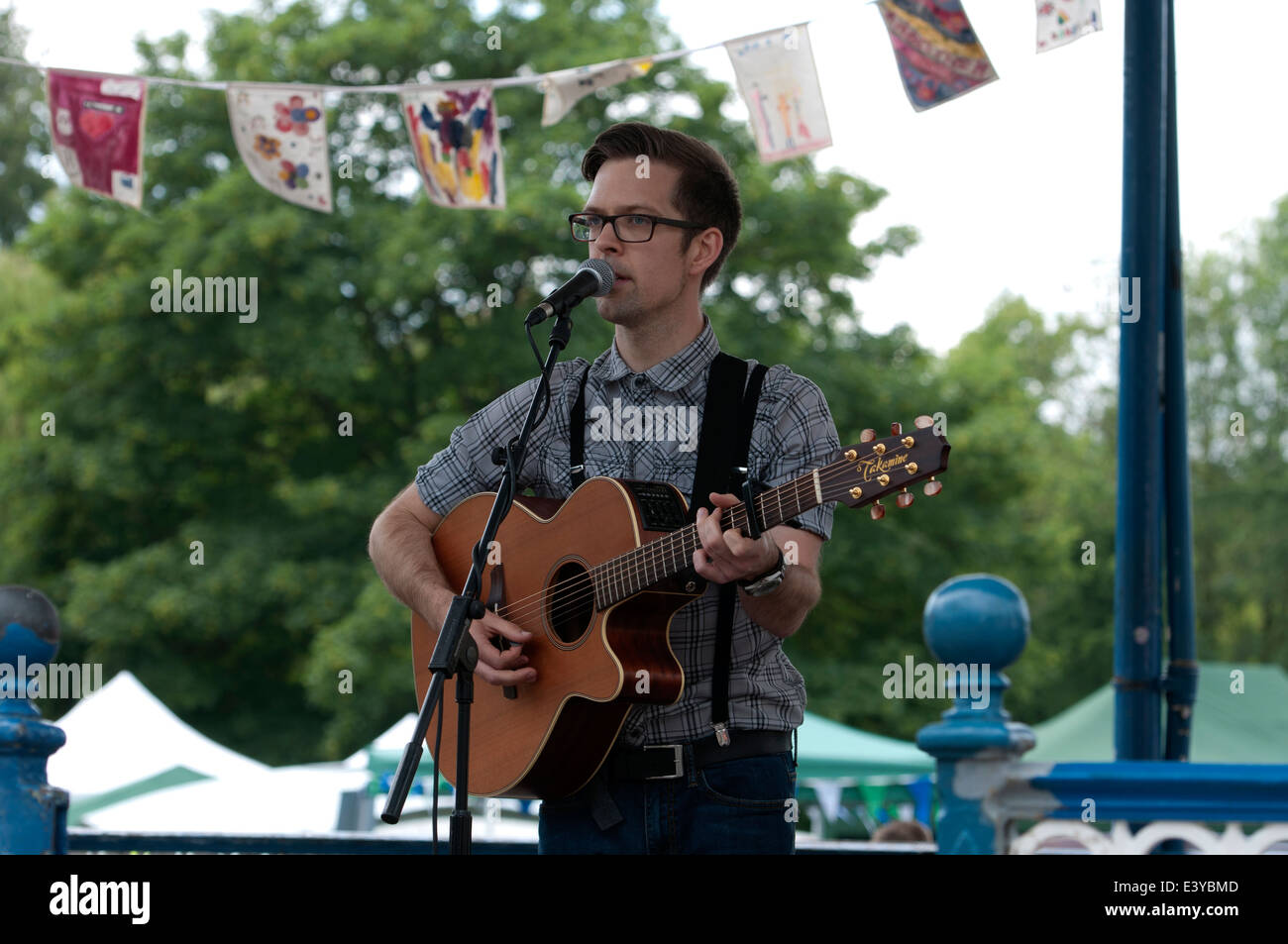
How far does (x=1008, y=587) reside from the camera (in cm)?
272

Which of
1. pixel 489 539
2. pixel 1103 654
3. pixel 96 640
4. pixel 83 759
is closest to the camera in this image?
pixel 489 539

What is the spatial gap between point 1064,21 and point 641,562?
3514mm

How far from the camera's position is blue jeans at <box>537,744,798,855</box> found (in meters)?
2.46

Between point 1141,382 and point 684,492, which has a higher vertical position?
point 1141,382

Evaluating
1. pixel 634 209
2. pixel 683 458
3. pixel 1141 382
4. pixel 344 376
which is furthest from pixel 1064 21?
pixel 344 376

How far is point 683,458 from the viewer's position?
8.91 feet

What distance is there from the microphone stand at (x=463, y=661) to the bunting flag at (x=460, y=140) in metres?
4.29

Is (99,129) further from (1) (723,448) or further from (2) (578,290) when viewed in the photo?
(1) (723,448)

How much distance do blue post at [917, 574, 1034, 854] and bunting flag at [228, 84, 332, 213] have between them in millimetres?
4933
